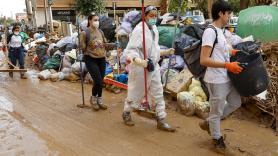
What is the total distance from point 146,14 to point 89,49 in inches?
57.9

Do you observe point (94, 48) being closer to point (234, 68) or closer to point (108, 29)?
point (234, 68)

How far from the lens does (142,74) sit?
16.4 feet

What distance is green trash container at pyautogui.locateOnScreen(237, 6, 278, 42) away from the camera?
7840mm

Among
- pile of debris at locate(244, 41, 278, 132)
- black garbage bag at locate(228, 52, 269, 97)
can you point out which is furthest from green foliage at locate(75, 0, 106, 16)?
black garbage bag at locate(228, 52, 269, 97)

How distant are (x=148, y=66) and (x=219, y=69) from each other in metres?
1.11

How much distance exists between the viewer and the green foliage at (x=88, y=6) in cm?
3319

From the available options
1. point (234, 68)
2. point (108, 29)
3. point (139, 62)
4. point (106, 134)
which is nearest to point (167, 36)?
point (108, 29)

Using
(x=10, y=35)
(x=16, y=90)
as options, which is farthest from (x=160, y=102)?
(x=10, y=35)

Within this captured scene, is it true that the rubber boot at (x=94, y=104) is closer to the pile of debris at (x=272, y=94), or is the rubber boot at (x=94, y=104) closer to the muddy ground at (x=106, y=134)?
the muddy ground at (x=106, y=134)

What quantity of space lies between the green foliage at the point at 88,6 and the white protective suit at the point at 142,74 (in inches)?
1134

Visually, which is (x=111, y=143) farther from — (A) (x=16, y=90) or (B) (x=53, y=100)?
(A) (x=16, y=90)

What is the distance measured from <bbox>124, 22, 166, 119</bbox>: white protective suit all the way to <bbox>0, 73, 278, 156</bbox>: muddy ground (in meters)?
0.41

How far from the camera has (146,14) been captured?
16.2ft

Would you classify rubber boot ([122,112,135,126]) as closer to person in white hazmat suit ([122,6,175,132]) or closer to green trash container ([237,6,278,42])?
person in white hazmat suit ([122,6,175,132])
